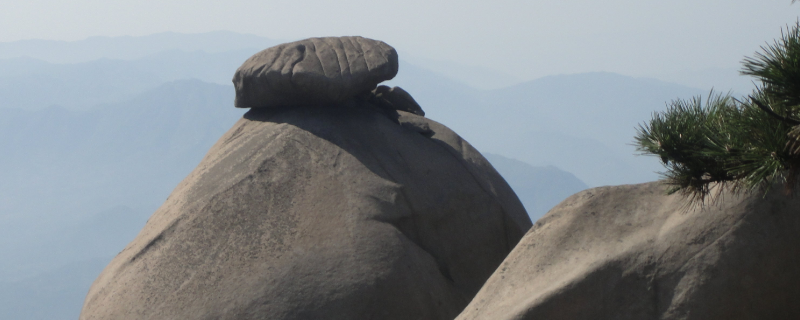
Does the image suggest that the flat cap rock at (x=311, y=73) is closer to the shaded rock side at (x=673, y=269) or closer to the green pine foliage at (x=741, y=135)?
the shaded rock side at (x=673, y=269)

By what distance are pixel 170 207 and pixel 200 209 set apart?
1.27 feet

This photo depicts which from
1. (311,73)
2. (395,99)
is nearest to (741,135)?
(311,73)

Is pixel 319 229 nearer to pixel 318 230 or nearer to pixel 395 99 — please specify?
pixel 318 230

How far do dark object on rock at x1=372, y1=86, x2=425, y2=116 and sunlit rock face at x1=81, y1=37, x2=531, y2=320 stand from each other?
0.13m

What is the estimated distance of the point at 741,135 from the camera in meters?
2.13

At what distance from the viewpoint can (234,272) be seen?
13.5ft

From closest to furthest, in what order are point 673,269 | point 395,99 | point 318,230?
1. point 673,269
2. point 318,230
3. point 395,99

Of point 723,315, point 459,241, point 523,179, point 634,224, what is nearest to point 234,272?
point 459,241

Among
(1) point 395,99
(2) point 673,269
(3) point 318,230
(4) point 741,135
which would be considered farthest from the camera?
(1) point 395,99

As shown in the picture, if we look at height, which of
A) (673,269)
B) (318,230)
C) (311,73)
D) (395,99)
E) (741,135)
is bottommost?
(673,269)

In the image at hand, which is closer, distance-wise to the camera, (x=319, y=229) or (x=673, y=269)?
(x=673, y=269)

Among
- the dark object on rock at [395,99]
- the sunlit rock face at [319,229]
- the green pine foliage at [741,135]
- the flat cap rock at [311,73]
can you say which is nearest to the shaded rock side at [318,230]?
the sunlit rock face at [319,229]

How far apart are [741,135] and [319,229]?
276 cm

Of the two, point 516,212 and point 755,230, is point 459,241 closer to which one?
point 516,212
